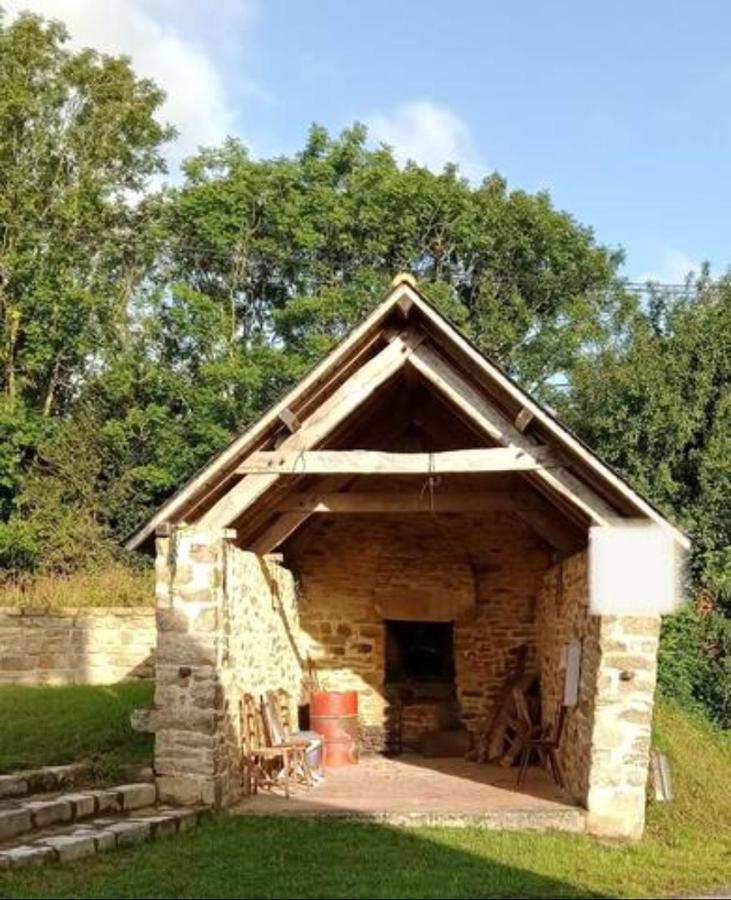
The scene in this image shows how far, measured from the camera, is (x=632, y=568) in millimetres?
8523

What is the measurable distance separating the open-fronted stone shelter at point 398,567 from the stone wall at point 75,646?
12.1ft

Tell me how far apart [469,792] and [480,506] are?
264 centimetres

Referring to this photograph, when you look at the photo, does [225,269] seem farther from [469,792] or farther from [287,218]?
[469,792]

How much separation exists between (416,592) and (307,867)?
6250 mm

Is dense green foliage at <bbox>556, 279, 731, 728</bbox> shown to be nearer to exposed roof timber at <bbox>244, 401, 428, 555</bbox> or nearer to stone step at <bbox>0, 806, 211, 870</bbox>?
exposed roof timber at <bbox>244, 401, 428, 555</bbox>

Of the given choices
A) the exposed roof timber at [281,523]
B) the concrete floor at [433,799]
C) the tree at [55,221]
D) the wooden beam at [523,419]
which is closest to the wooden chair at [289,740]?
the concrete floor at [433,799]

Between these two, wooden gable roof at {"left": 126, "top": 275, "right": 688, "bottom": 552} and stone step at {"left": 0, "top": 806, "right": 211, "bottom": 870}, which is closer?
stone step at {"left": 0, "top": 806, "right": 211, "bottom": 870}

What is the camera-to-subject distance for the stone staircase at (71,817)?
7.16m

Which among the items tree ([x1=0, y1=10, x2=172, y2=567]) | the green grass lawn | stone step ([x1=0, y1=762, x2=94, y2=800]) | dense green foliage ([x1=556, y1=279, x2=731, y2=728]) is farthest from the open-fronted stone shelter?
tree ([x1=0, y1=10, x2=172, y2=567])

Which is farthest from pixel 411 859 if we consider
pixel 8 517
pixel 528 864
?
pixel 8 517

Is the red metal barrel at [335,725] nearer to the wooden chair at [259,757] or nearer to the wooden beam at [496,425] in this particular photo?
the wooden chair at [259,757]

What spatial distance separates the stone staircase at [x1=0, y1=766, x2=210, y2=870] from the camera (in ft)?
23.5

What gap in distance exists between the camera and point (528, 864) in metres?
7.24

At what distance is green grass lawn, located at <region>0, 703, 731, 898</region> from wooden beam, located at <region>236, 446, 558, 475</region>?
2.79 m
